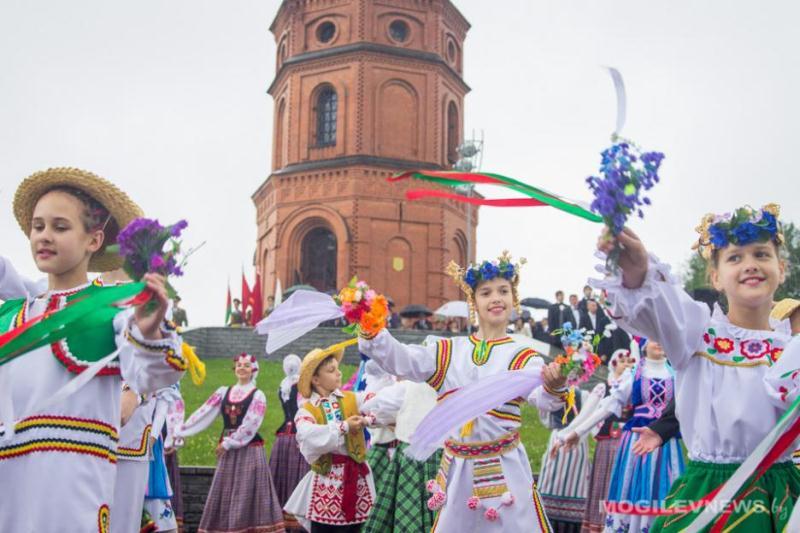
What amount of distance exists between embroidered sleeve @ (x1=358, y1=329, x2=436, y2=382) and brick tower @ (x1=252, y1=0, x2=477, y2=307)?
26611mm

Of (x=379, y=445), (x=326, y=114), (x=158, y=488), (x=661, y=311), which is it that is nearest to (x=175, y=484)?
(x=158, y=488)

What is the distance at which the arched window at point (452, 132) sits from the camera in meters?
34.8

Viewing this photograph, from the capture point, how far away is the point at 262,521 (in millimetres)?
8617

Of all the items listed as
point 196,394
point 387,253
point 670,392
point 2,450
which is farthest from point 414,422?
point 387,253

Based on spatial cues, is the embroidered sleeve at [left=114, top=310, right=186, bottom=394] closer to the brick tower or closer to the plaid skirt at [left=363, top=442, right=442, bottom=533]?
the plaid skirt at [left=363, top=442, right=442, bottom=533]

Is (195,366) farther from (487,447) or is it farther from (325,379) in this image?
(325,379)

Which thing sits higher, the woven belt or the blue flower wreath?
the blue flower wreath

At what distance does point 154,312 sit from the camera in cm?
293

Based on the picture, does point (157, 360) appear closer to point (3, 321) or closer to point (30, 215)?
point (3, 321)

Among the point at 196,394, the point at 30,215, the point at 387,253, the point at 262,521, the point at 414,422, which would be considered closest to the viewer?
the point at 30,215

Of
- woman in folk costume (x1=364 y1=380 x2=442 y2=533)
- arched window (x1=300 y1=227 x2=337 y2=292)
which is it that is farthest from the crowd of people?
arched window (x1=300 y1=227 x2=337 y2=292)

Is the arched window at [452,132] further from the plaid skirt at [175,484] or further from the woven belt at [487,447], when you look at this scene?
the woven belt at [487,447]

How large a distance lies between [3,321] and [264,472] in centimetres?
574

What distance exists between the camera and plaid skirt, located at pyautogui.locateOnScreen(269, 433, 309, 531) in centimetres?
956
